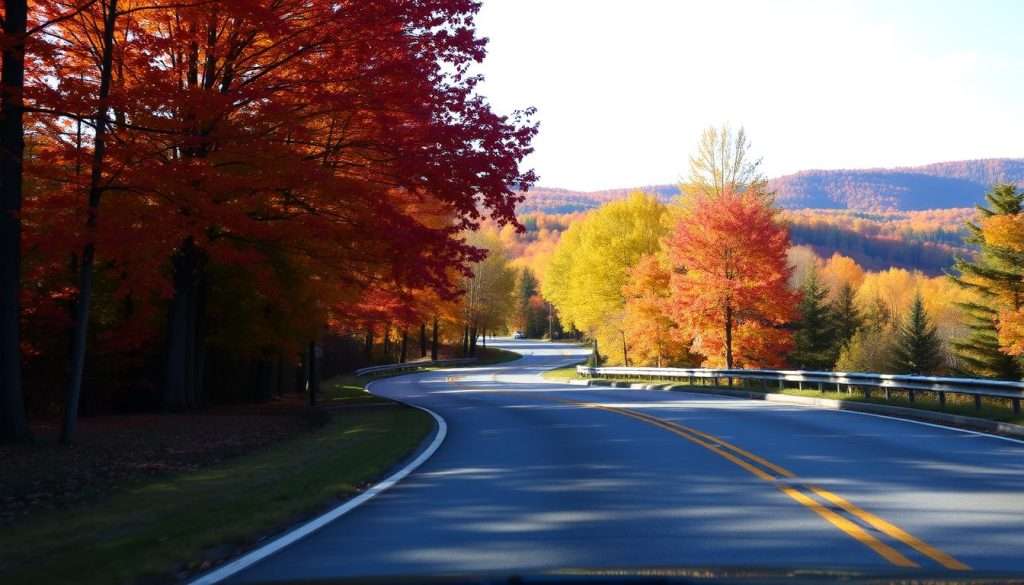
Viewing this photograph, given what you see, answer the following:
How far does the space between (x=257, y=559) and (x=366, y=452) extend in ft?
23.3

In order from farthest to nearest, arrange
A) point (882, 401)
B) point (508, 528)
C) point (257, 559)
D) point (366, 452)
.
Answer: point (882, 401) → point (366, 452) → point (508, 528) → point (257, 559)

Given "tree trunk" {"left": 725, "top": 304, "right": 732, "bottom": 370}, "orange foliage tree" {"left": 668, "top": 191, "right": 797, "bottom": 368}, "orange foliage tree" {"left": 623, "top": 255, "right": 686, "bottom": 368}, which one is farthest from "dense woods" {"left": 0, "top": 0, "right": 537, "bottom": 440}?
"orange foliage tree" {"left": 623, "top": 255, "right": 686, "bottom": 368}

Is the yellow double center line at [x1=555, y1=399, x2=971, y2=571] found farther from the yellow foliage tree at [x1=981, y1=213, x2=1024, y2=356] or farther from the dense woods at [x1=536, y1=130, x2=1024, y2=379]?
the yellow foliage tree at [x1=981, y1=213, x2=1024, y2=356]

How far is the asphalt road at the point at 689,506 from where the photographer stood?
6598 millimetres

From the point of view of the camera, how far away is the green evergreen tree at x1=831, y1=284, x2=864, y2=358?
6431 centimetres

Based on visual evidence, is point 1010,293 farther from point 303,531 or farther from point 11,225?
point 303,531

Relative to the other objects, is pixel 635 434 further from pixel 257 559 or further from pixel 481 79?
pixel 257 559

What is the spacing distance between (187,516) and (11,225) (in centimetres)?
764

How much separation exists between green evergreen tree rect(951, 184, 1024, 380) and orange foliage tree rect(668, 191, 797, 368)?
10.8 m

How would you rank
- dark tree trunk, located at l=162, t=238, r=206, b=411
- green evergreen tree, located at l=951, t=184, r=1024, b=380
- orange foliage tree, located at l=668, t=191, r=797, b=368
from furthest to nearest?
green evergreen tree, located at l=951, t=184, r=1024, b=380 → orange foliage tree, located at l=668, t=191, r=797, b=368 → dark tree trunk, located at l=162, t=238, r=206, b=411

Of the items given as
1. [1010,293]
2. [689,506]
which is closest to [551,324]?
[1010,293]

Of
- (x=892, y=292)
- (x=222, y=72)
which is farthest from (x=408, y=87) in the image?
(x=892, y=292)

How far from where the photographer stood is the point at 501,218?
17.9 metres

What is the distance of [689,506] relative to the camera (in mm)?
8766
